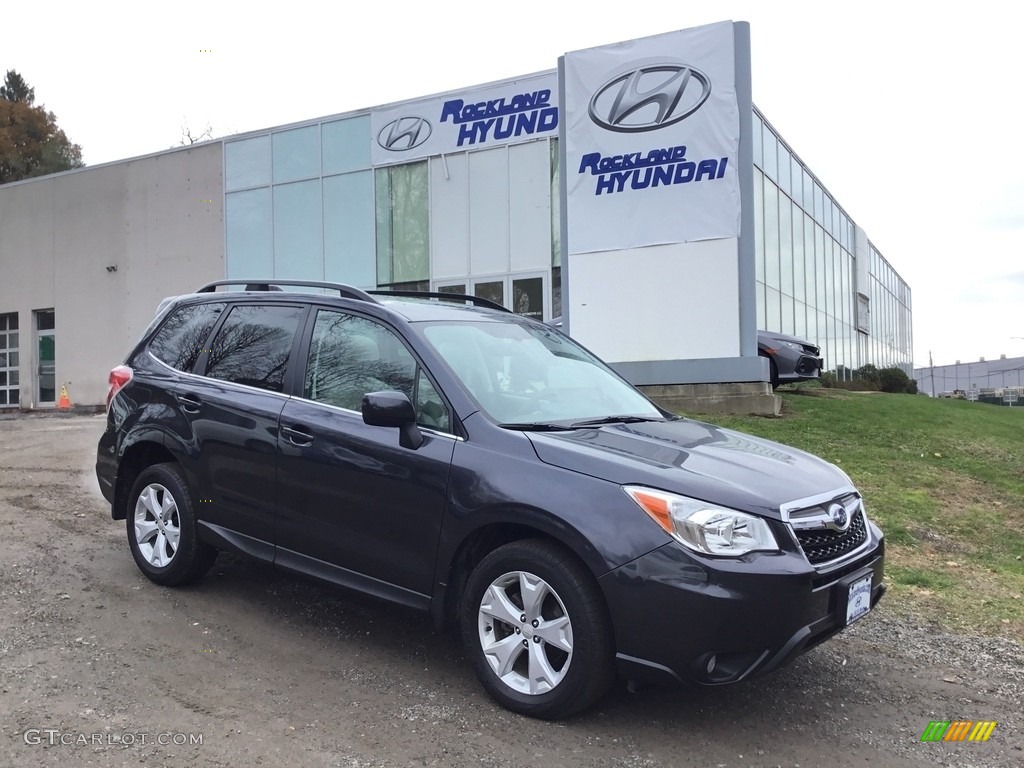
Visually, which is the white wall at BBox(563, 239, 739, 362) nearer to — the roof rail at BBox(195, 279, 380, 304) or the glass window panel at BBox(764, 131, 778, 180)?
the glass window panel at BBox(764, 131, 778, 180)

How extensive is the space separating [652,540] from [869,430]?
934 centimetres

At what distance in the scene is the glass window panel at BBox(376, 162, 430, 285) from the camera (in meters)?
19.7

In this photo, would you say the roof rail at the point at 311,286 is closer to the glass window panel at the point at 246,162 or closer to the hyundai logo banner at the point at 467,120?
the hyundai logo banner at the point at 467,120

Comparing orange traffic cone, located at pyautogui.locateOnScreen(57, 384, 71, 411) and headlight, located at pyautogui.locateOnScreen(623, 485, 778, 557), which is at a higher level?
orange traffic cone, located at pyautogui.locateOnScreen(57, 384, 71, 411)

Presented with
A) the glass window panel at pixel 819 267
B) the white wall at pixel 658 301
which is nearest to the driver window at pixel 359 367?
the white wall at pixel 658 301

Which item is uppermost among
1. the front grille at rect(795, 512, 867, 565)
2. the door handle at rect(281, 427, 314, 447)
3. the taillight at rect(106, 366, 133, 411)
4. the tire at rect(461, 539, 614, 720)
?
the taillight at rect(106, 366, 133, 411)

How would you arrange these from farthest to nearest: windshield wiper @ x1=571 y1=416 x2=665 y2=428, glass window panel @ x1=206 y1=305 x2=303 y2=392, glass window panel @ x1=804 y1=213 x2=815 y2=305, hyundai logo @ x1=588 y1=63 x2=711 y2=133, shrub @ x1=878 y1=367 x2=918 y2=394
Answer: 1. shrub @ x1=878 y1=367 x2=918 y2=394
2. glass window panel @ x1=804 y1=213 x2=815 y2=305
3. hyundai logo @ x1=588 y1=63 x2=711 y2=133
4. glass window panel @ x1=206 y1=305 x2=303 y2=392
5. windshield wiper @ x1=571 y1=416 x2=665 y2=428

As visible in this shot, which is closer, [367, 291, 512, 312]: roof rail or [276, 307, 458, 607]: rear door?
[276, 307, 458, 607]: rear door

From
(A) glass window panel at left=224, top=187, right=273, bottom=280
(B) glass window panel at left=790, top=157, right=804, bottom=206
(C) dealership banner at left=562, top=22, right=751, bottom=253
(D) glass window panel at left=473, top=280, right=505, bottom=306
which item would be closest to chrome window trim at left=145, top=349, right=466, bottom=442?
(C) dealership banner at left=562, top=22, right=751, bottom=253

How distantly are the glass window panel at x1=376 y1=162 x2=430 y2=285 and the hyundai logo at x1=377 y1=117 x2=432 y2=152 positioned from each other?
477mm

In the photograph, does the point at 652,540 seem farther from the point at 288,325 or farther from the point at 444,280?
the point at 444,280

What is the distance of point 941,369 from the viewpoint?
8119cm

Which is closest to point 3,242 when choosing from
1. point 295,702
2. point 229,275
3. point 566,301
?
point 229,275

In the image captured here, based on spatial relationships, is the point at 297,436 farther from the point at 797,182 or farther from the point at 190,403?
the point at 797,182
